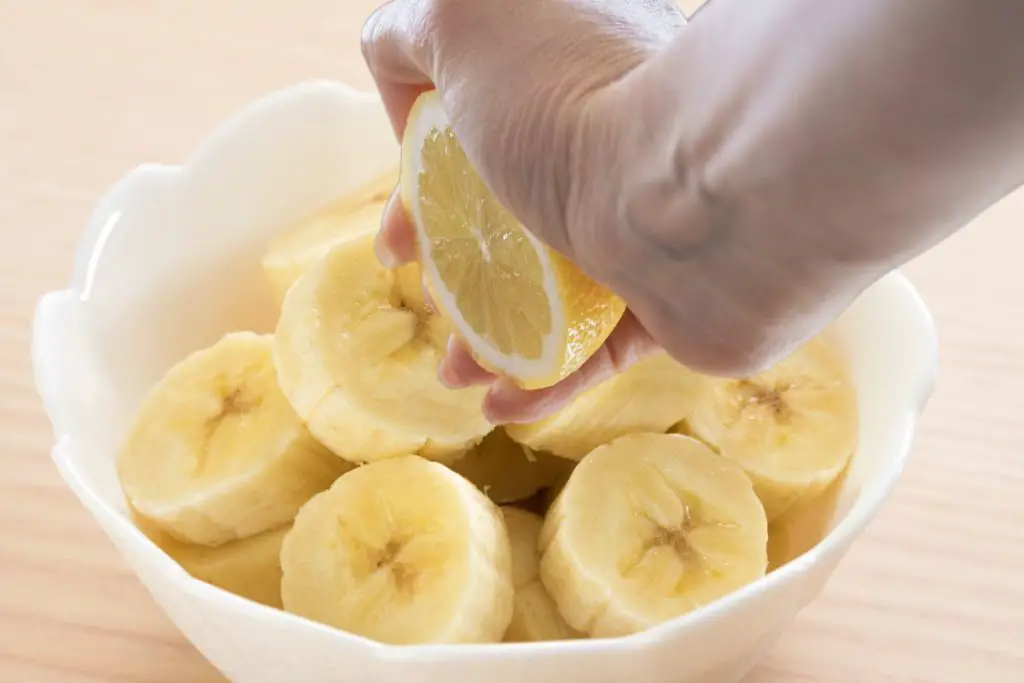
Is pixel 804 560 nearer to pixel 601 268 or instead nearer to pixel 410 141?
pixel 601 268

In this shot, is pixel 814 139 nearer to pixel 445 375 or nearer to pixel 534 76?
pixel 534 76

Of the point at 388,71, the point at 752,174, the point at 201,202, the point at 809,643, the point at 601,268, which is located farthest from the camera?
the point at 201,202

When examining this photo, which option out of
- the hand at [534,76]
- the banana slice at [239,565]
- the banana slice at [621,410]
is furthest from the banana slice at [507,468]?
the hand at [534,76]

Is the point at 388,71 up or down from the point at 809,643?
up

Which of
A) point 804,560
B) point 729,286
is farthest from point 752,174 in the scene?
point 804,560

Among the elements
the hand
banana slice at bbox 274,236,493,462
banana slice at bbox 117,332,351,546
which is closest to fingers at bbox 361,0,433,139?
the hand

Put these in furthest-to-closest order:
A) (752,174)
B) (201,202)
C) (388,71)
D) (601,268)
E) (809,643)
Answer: (201,202)
(809,643)
(388,71)
(601,268)
(752,174)

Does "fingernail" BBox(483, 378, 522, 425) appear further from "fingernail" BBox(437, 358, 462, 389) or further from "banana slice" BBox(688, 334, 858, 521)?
"banana slice" BBox(688, 334, 858, 521)

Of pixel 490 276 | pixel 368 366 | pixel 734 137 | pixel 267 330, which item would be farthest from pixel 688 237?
pixel 267 330
